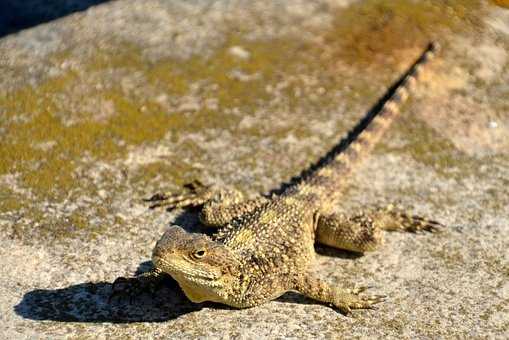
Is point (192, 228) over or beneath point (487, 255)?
beneath

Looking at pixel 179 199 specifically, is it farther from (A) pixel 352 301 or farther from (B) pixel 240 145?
(A) pixel 352 301

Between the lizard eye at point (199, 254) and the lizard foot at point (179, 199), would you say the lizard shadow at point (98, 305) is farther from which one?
the lizard foot at point (179, 199)

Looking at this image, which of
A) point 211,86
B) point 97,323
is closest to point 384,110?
point 211,86

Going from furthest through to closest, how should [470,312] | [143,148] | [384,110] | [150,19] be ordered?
1. [150,19]
2. [384,110]
3. [143,148]
4. [470,312]

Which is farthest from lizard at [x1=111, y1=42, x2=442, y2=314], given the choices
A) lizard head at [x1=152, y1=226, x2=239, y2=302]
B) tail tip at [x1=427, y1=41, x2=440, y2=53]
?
tail tip at [x1=427, y1=41, x2=440, y2=53]

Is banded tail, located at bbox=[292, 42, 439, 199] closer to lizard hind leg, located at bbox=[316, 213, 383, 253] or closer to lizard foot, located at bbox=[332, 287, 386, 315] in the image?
lizard hind leg, located at bbox=[316, 213, 383, 253]

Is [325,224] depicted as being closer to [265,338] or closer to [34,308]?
[265,338]
